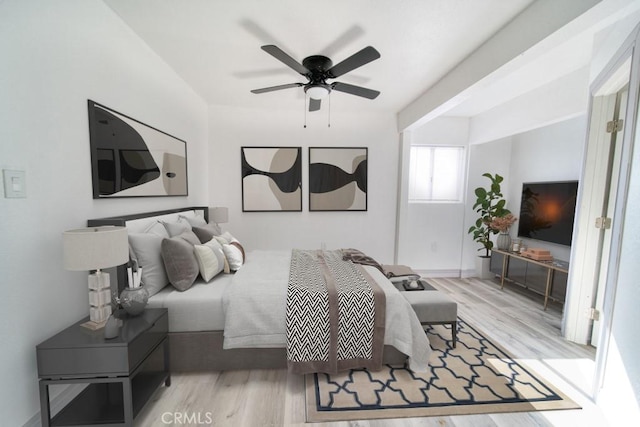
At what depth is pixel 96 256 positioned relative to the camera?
1.31 metres

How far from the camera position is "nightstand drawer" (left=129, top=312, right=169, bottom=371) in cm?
137

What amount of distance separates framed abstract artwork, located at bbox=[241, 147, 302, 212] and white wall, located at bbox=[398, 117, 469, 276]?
1930 mm

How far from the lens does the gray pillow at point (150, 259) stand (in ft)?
6.11

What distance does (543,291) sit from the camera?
126 inches

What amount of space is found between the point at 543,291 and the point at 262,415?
349 cm

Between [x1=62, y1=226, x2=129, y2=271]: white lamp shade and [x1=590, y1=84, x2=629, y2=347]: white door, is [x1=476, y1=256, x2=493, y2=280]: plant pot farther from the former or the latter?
[x1=62, y1=226, x2=129, y2=271]: white lamp shade

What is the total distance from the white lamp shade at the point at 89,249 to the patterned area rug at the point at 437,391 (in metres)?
1.49

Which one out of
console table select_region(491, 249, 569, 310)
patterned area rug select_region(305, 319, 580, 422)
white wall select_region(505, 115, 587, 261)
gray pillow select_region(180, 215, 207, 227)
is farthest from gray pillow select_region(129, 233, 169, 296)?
white wall select_region(505, 115, 587, 261)

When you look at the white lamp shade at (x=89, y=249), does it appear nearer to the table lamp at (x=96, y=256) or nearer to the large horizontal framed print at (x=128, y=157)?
the table lamp at (x=96, y=256)

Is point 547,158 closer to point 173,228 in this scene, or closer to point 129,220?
point 173,228

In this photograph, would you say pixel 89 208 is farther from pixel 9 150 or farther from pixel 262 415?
pixel 262 415

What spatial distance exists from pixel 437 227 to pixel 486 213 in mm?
827

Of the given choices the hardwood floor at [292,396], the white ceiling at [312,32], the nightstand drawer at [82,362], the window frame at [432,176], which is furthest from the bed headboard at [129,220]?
the window frame at [432,176]

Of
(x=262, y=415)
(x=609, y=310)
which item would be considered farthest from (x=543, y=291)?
(x=262, y=415)
